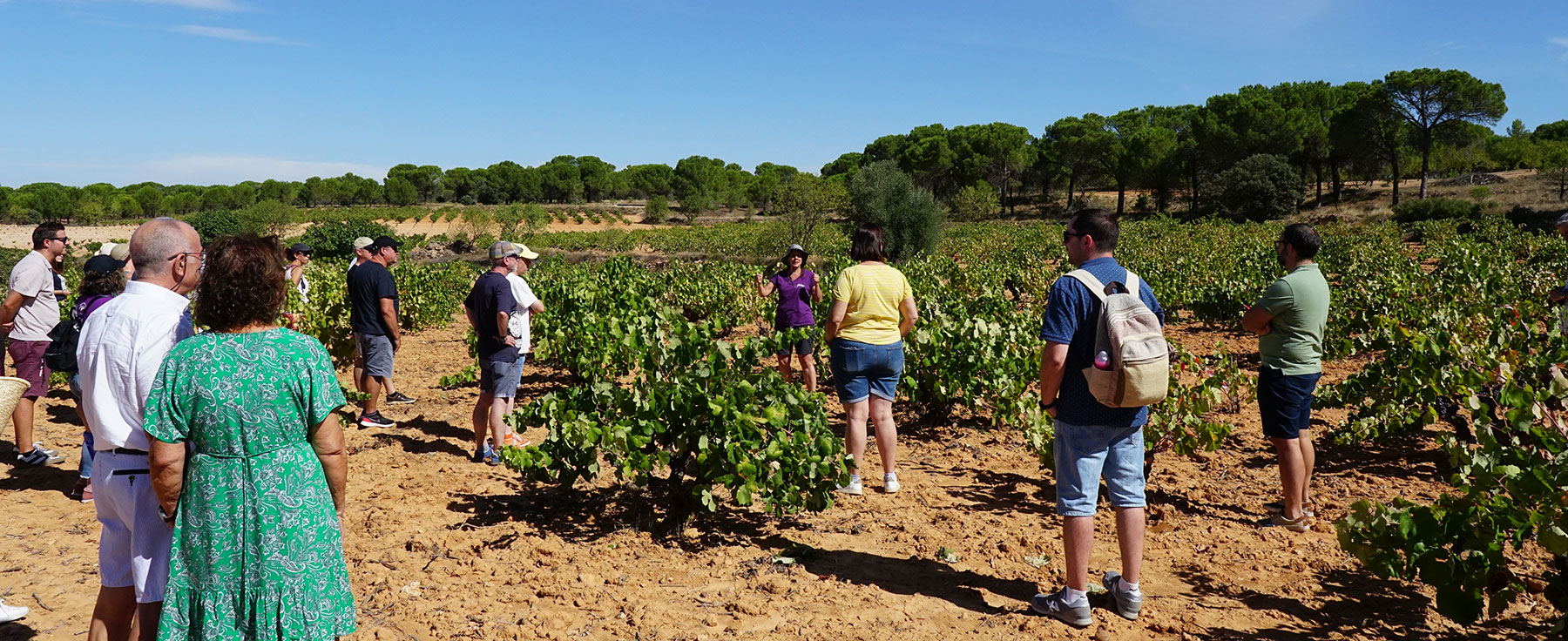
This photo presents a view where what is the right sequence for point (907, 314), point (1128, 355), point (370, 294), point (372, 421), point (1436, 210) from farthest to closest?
point (1436, 210), point (372, 421), point (370, 294), point (907, 314), point (1128, 355)

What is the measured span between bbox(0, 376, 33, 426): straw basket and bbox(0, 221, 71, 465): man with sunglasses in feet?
7.10

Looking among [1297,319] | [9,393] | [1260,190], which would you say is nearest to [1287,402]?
[1297,319]

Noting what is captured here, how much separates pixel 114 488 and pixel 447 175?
406 ft

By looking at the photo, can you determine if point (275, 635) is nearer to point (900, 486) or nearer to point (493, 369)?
point (493, 369)

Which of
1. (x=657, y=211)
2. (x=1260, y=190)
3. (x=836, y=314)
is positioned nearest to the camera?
(x=836, y=314)

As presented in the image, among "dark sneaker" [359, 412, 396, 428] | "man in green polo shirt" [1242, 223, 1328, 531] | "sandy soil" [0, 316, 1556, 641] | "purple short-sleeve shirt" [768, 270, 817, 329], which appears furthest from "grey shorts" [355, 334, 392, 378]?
"man in green polo shirt" [1242, 223, 1328, 531]

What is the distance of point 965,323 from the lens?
659 centimetres

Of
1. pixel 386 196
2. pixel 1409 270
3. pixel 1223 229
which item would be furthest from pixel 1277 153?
pixel 386 196

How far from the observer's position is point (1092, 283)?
2979 mm

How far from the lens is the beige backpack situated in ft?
9.20

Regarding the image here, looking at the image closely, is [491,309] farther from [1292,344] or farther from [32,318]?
[1292,344]

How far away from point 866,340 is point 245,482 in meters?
2.85

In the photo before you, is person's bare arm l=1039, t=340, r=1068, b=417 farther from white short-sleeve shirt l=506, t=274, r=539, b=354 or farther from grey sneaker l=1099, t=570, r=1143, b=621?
white short-sleeve shirt l=506, t=274, r=539, b=354

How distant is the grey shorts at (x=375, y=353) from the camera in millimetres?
6176
